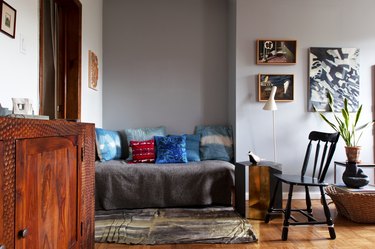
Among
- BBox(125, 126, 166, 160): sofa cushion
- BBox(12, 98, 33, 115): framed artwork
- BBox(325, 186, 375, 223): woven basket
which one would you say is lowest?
BBox(325, 186, 375, 223): woven basket

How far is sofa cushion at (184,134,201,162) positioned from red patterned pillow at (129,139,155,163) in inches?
17.2

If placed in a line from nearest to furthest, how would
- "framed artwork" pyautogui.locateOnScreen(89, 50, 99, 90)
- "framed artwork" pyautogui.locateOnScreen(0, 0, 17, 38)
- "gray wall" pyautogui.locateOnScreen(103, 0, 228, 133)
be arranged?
"framed artwork" pyautogui.locateOnScreen(0, 0, 17, 38) → "framed artwork" pyautogui.locateOnScreen(89, 50, 99, 90) → "gray wall" pyautogui.locateOnScreen(103, 0, 228, 133)

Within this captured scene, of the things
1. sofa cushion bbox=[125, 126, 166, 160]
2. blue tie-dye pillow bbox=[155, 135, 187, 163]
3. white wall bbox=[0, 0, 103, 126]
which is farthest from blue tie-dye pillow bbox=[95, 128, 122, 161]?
white wall bbox=[0, 0, 103, 126]

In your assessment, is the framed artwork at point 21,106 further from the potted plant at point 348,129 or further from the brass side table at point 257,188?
the potted plant at point 348,129

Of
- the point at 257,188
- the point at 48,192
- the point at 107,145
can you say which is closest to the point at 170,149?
the point at 107,145

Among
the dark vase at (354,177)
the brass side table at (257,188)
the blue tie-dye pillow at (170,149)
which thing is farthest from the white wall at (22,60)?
the dark vase at (354,177)

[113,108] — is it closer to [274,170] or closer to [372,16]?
[274,170]

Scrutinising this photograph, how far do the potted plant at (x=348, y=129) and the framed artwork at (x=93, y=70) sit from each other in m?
2.60

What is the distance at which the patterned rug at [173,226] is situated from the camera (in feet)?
7.93

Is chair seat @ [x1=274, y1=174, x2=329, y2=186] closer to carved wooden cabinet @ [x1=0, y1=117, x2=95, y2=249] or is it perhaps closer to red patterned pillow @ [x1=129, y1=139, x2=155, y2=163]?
red patterned pillow @ [x1=129, y1=139, x2=155, y2=163]

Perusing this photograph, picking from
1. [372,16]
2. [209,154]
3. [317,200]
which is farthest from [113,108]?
[372,16]

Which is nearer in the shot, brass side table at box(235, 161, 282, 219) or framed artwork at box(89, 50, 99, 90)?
brass side table at box(235, 161, 282, 219)

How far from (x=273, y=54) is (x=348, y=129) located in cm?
121

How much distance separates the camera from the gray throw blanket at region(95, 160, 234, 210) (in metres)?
3.21
